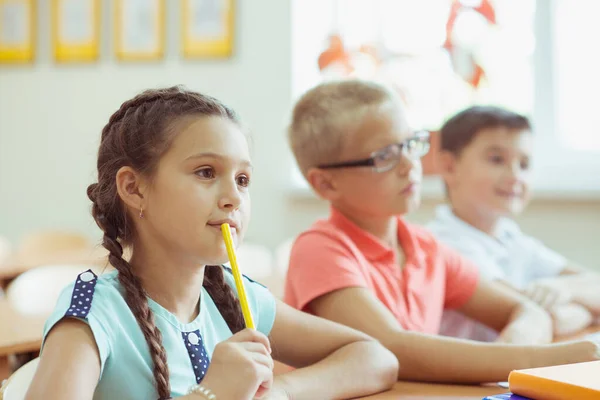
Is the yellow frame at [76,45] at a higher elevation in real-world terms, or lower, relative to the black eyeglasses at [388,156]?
higher

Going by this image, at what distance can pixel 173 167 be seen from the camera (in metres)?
0.95

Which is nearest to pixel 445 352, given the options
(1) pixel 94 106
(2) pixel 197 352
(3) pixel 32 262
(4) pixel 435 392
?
(4) pixel 435 392

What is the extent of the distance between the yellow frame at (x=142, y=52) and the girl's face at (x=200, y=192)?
3.59 m

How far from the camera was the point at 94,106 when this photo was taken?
4.56 meters

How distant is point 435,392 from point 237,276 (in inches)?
15.8

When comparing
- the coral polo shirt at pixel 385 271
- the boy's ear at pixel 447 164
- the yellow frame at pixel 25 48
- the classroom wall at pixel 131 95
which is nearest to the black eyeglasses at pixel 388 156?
the coral polo shirt at pixel 385 271

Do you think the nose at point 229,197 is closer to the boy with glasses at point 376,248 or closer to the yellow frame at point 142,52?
the boy with glasses at point 376,248

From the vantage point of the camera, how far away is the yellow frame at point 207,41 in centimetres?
429

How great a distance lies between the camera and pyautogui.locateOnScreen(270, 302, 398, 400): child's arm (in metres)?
1.06

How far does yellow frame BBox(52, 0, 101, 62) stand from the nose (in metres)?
3.87

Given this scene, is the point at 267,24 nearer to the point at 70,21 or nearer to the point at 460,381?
the point at 70,21

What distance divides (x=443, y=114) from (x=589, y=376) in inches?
123

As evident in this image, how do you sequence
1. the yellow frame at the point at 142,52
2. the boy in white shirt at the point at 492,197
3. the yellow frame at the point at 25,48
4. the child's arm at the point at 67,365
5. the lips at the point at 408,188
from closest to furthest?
the child's arm at the point at 67,365 → the lips at the point at 408,188 → the boy in white shirt at the point at 492,197 → the yellow frame at the point at 142,52 → the yellow frame at the point at 25,48

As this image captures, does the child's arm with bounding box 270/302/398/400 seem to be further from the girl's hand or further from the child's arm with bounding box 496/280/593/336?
the child's arm with bounding box 496/280/593/336
